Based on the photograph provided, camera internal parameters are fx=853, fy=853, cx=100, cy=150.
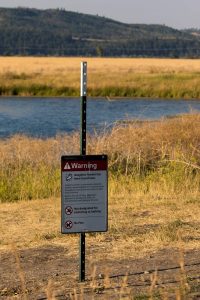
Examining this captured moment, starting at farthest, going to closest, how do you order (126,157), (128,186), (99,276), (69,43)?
(69,43) < (126,157) < (128,186) < (99,276)

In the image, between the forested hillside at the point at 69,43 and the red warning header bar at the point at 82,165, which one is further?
the forested hillside at the point at 69,43

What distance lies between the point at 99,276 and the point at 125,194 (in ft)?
15.7

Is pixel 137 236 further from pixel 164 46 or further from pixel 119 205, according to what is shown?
pixel 164 46

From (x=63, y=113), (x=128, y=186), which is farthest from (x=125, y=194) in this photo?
(x=63, y=113)

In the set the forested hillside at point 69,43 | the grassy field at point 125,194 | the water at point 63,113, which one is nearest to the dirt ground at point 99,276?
the grassy field at point 125,194

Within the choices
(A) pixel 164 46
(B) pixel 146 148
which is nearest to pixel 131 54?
(A) pixel 164 46

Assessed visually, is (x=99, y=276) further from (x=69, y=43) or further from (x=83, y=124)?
(x=69, y=43)

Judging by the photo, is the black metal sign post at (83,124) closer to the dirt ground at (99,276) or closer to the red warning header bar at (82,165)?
the dirt ground at (99,276)

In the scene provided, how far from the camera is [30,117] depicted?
33031mm

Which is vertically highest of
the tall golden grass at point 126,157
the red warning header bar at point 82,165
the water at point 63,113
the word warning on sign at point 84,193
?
the red warning header bar at point 82,165

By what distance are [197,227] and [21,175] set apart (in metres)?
5.36

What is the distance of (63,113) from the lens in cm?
3478

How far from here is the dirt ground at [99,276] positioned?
638cm

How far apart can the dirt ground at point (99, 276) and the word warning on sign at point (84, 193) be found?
1.25ft
